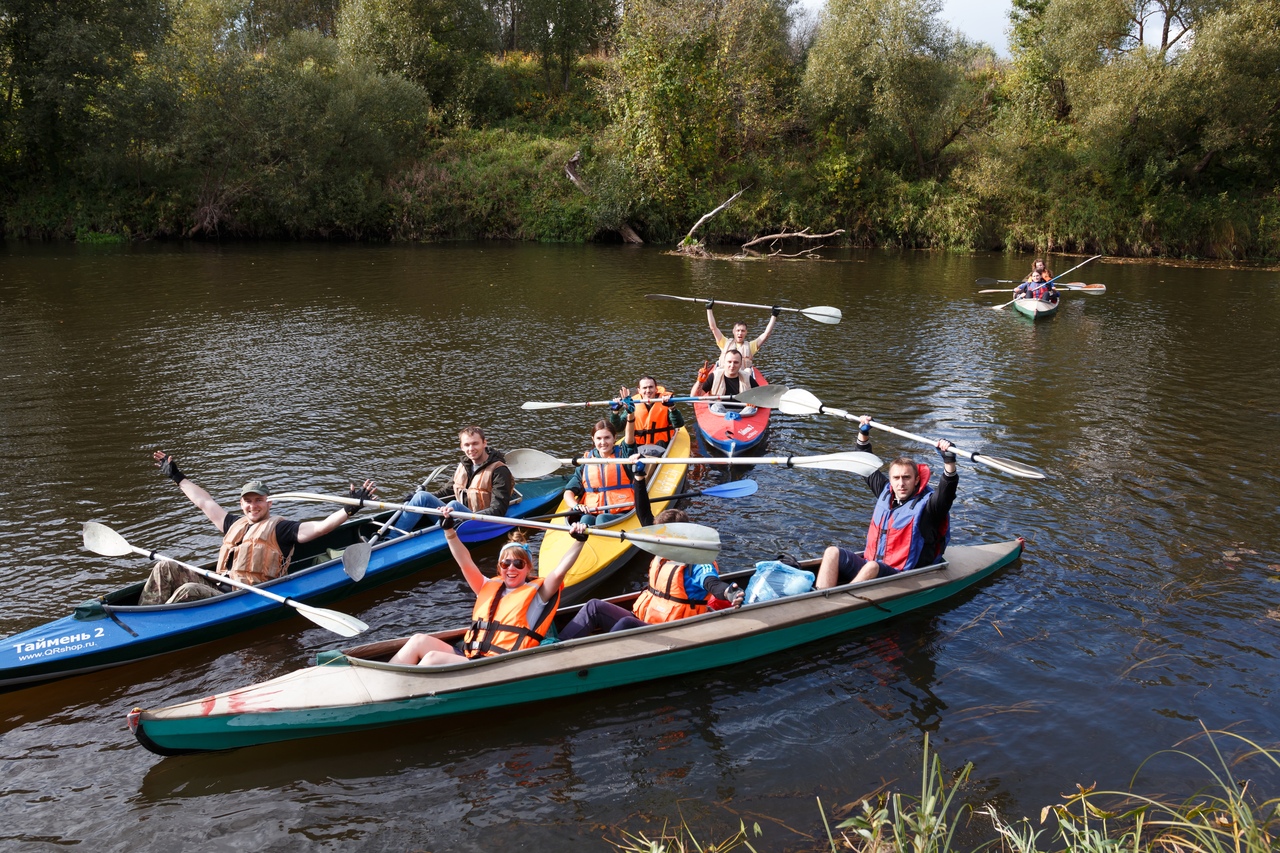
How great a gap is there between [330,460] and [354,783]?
19.4 feet

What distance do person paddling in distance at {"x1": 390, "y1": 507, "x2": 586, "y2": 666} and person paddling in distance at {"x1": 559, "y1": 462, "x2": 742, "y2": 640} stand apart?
34 cm

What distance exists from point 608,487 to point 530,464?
85 centimetres

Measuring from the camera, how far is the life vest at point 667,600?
6883mm

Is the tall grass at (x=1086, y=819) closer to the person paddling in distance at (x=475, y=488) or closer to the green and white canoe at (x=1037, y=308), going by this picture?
the person paddling in distance at (x=475, y=488)

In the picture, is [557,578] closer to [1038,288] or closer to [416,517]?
[416,517]

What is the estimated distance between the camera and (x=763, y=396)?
973 cm

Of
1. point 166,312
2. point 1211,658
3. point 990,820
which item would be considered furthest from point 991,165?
point 990,820

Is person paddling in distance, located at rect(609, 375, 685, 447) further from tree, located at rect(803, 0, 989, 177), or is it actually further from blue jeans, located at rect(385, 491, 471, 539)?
tree, located at rect(803, 0, 989, 177)

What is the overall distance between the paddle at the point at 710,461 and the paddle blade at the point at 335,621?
2624mm

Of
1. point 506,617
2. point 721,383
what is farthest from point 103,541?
point 721,383

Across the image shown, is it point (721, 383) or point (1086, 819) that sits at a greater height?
point (721, 383)

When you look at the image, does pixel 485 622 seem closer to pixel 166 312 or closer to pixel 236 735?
pixel 236 735

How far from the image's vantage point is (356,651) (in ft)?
20.6

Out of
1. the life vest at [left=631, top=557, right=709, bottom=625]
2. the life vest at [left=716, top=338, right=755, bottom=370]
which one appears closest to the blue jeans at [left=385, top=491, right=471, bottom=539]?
the life vest at [left=631, top=557, right=709, bottom=625]
